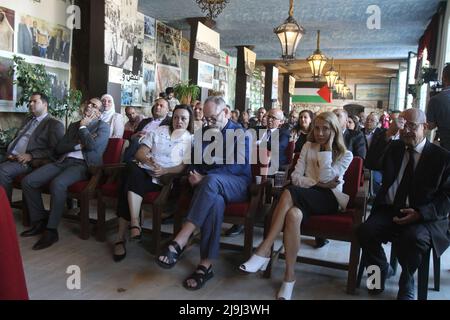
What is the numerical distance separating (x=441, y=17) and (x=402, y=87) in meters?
10.3

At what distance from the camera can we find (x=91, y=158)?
12.3 feet

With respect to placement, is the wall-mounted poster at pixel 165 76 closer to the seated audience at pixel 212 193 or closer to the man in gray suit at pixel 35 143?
the man in gray suit at pixel 35 143

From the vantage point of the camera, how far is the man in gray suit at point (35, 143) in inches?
149

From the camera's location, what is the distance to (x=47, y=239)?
3.35 metres

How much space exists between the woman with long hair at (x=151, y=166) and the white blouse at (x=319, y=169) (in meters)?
1.01

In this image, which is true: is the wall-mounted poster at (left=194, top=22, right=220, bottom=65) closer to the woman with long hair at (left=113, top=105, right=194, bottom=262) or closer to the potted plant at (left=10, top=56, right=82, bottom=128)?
the potted plant at (left=10, top=56, right=82, bottom=128)

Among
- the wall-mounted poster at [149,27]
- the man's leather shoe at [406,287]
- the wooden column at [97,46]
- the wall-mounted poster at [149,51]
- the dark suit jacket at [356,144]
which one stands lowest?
the man's leather shoe at [406,287]

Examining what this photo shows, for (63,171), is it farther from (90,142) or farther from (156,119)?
(156,119)

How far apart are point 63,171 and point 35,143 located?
1.67ft

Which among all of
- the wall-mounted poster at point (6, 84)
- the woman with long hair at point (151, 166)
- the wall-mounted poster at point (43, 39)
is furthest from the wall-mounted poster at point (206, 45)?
the woman with long hair at point (151, 166)

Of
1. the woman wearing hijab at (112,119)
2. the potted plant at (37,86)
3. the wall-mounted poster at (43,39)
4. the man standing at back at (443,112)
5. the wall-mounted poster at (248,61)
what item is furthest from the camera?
the wall-mounted poster at (248,61)
